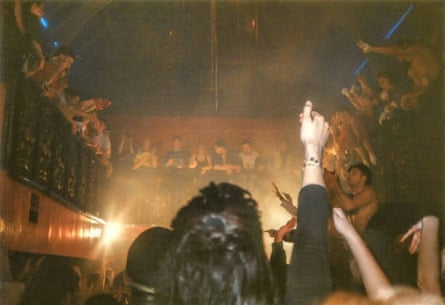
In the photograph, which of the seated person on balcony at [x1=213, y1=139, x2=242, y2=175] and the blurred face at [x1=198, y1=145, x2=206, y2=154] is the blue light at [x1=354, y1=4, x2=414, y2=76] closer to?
the seated person on balcony at [x1=213, y1=139, x2=242, y2=175]

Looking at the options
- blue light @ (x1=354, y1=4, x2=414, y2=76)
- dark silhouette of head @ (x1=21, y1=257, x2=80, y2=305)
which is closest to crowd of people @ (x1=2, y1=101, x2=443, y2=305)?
dark silhouette of head @ (x1=21, y1=257, x2=80, y2=305)

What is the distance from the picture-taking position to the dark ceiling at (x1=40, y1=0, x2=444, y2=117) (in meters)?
3.30

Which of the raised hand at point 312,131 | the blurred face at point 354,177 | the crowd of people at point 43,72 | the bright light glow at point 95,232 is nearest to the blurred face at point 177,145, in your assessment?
the crowd of people at point 43,72

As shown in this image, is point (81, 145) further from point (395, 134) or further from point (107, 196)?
point (395, 134)

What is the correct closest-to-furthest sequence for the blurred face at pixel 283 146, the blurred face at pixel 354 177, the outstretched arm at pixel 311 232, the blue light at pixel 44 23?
1. the outstretched arm at pixel 311 232
2. the blue light at pixel 44 23
3. the blurred face at pixel 354 177
4. the blurred face at pixel 283 146

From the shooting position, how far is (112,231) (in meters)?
3.25

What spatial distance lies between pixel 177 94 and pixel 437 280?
8.84ft

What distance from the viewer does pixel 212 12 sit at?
135 inches

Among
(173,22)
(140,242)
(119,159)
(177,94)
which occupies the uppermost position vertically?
(173,22)

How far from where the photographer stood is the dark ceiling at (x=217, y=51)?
330cm

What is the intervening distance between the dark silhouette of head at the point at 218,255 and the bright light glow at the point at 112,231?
2.14 metres

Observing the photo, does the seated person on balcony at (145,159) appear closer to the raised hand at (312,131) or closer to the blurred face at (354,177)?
the blurred face at (354,177)

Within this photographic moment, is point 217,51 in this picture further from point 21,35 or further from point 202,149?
point 21,35

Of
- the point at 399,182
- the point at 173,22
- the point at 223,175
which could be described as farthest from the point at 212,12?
the point at 399,182
